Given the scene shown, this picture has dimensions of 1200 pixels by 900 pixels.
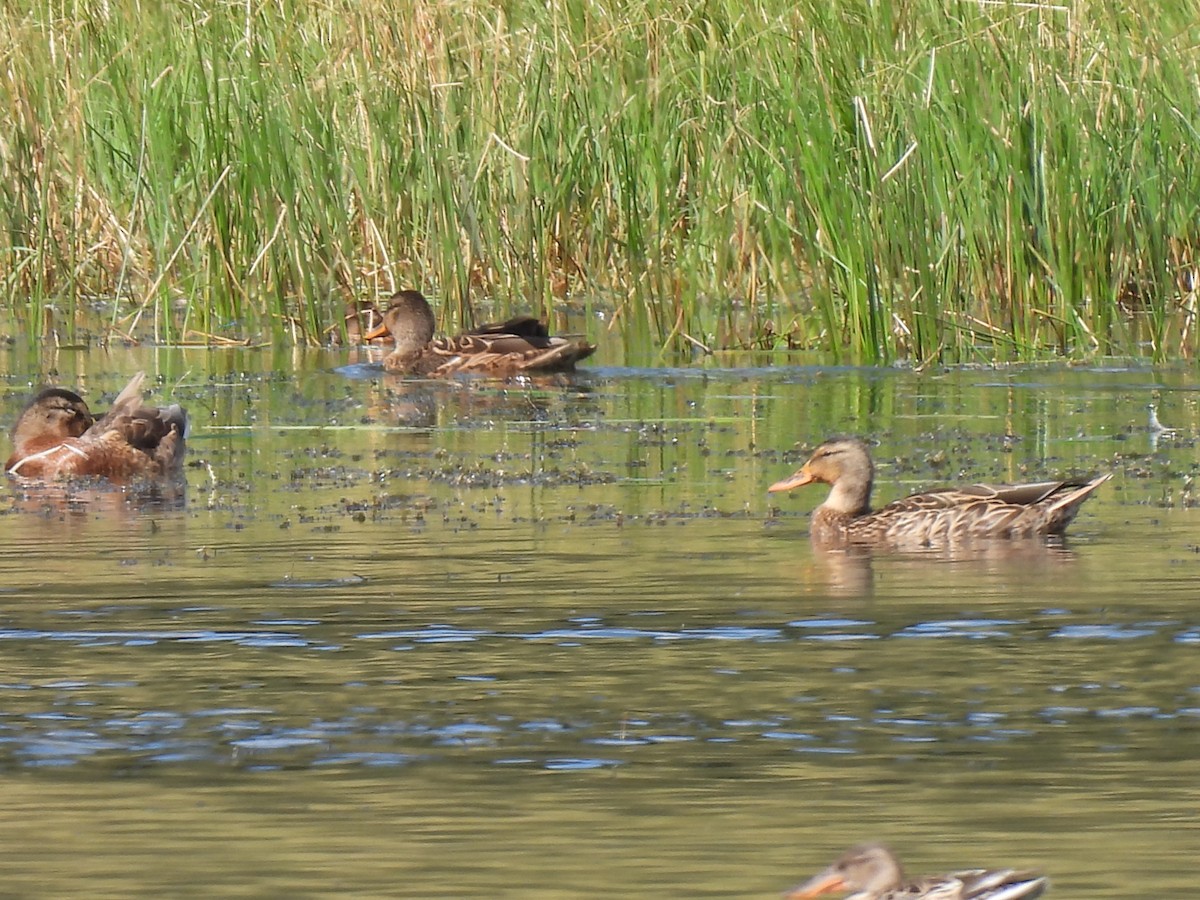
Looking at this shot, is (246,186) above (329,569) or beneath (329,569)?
above

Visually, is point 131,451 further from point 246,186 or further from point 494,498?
point 246,186

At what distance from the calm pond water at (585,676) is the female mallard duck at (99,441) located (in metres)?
0.17

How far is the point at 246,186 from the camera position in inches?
551

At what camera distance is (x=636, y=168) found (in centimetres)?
1386

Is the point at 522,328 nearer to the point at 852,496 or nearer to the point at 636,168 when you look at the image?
the point at 636,168

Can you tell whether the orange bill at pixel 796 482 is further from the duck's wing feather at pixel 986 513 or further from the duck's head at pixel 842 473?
the duck's wing feather at pixel 986 513

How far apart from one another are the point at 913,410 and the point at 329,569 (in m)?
4.51

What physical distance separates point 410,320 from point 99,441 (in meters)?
3.65

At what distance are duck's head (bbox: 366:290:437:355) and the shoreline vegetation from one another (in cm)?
29

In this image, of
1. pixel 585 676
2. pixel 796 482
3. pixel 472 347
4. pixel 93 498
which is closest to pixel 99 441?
pixel 93 498

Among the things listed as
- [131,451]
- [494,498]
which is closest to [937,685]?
[494,498]

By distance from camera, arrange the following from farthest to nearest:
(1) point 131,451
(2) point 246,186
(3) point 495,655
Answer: (2) point 246,186
(1) point 131,451
(3) point 495,655

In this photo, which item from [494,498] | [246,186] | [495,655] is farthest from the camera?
[246,186]

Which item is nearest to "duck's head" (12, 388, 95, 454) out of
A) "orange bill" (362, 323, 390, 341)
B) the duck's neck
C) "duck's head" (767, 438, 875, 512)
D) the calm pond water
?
the calm pond water
